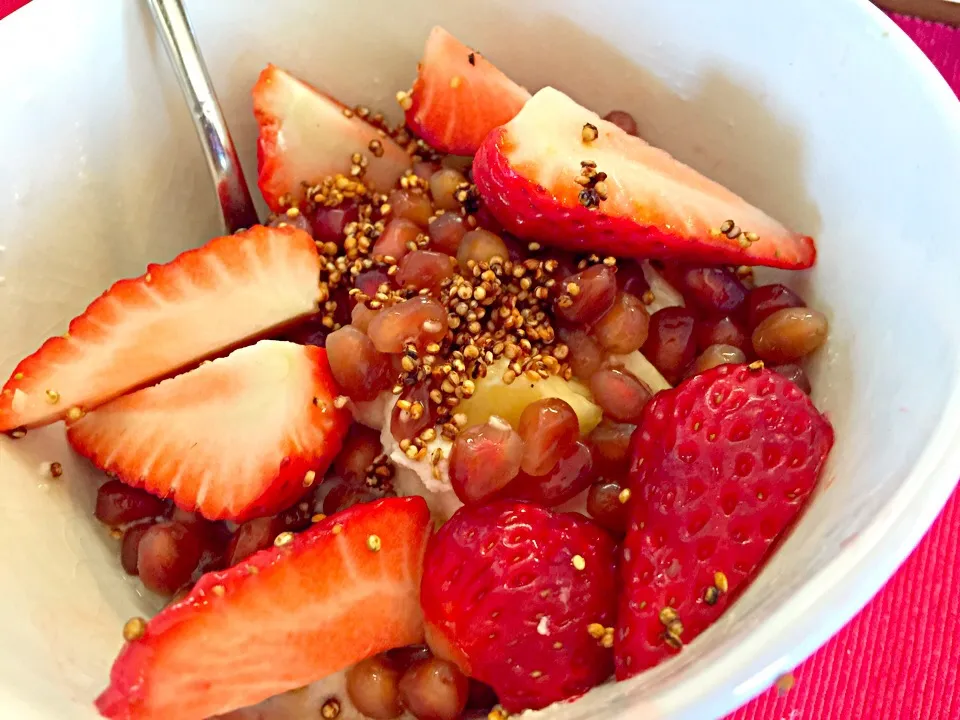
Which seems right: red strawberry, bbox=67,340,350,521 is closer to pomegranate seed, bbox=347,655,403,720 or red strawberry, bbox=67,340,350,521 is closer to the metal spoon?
pomegranate seed, bbox=347,655,403,720

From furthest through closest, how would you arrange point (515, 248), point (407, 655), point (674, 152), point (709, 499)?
point (674, 152) → point (515, 248) → point (407, 655) → point (709, 499)

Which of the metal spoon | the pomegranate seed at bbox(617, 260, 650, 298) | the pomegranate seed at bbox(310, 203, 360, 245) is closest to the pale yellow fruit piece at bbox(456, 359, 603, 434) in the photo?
the pomegranate seed at bbox(617, 260, 650, 298)

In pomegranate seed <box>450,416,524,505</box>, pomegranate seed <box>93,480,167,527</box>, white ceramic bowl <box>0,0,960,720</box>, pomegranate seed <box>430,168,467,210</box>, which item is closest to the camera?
white ceramic bowl <box>0,0,960,720</box>

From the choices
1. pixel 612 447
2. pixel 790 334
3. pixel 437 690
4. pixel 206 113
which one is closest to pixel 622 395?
pixel 612 447

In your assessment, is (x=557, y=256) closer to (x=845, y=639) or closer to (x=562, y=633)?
(x=562, y=633)

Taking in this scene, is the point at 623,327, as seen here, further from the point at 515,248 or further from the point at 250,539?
the point at 250,539

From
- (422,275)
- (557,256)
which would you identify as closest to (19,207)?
(422,275)

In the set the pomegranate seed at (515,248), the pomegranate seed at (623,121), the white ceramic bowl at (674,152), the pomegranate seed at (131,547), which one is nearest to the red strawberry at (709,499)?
the white ceramic bowl at (674,152)
